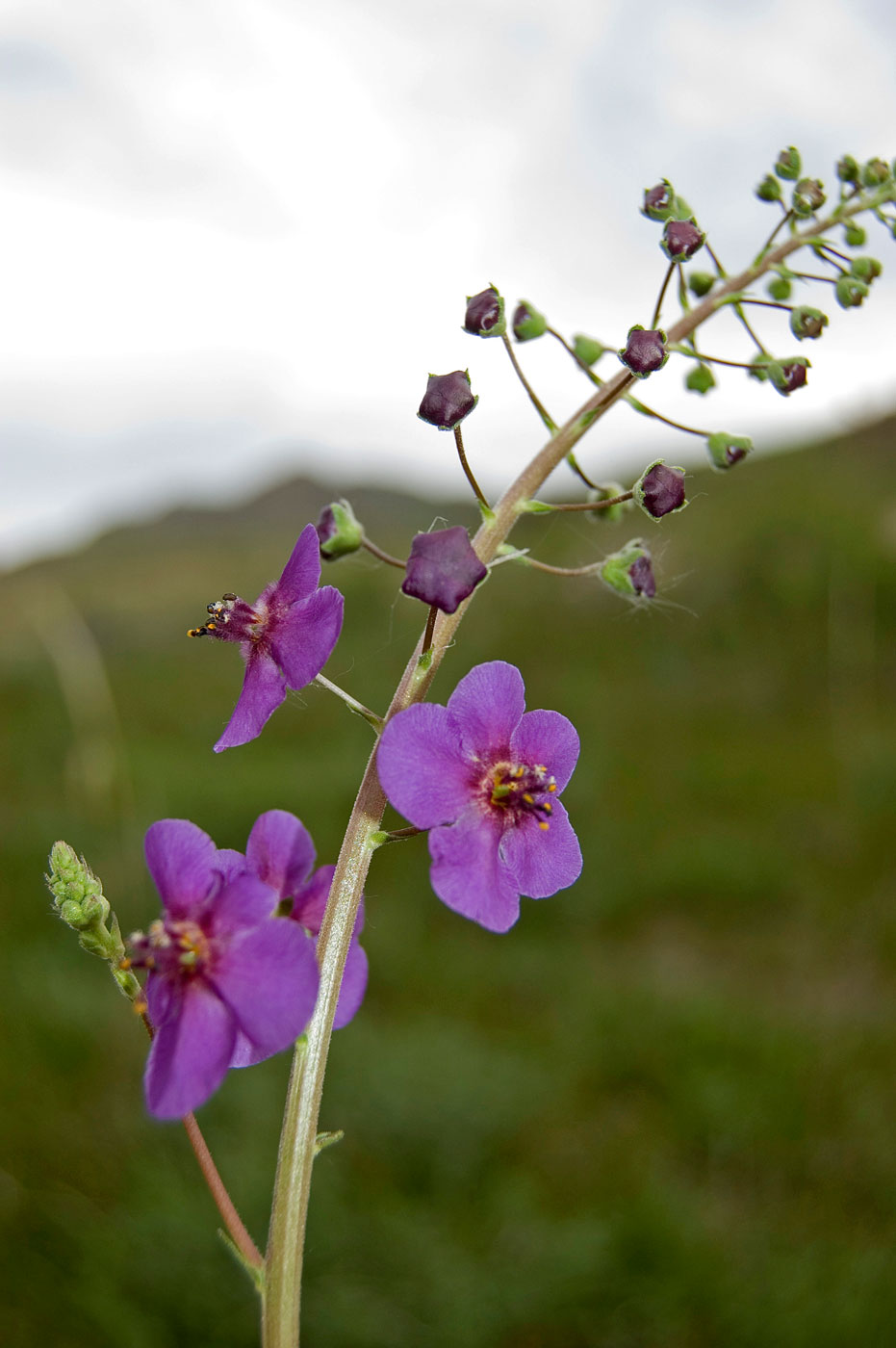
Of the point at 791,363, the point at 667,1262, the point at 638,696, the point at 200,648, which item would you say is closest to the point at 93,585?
the point at 200,648

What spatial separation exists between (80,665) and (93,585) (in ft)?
44.0

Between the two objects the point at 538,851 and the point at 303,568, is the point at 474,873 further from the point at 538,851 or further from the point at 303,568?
the point at 303,568

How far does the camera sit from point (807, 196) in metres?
1.53

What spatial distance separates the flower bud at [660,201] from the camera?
1.43m

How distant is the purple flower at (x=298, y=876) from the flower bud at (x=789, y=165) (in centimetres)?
133

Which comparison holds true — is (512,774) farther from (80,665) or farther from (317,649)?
(80,665)

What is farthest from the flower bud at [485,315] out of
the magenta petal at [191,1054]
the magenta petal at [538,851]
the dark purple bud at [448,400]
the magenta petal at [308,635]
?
the magenta petal at [191,1054]

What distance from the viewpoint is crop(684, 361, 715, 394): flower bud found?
5.72ft

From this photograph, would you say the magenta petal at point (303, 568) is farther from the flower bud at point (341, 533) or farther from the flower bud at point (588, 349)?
the flower bud at point (588, 349)

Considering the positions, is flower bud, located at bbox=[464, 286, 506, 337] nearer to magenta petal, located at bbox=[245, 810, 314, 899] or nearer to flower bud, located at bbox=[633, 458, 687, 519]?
flower bud, located at bbox=[633, 458, 687, 519]

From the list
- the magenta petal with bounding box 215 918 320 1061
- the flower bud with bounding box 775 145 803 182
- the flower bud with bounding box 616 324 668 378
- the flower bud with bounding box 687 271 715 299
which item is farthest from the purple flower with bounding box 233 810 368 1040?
the flower bud with bounding box 775 145 803 182

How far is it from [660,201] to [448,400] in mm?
568

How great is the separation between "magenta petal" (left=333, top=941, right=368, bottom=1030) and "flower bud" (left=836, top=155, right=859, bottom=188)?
57.9 inches

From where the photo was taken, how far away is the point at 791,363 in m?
1.42
